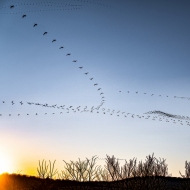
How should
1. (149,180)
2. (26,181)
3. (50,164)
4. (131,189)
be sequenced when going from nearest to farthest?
(131,189) → (149,180) → (50,164) → (26,181)

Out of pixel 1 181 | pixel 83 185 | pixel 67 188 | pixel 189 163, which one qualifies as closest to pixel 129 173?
pixel 83 185

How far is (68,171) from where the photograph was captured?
44.8m

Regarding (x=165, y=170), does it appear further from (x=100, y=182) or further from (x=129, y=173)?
(x=129, y=173)

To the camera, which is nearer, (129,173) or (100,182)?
(129,173)

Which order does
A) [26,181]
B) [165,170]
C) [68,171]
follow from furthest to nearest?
[165,170], [26,181], [68,171]

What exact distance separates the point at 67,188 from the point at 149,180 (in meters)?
18.5

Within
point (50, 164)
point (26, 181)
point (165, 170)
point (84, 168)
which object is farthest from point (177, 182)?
point (50, 164)

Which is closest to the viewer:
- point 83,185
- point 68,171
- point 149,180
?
point 149,180

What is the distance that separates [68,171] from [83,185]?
432cm

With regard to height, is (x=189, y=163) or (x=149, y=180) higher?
(x=189, y=163)

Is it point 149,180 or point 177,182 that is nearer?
point 149,180

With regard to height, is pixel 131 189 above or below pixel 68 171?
below

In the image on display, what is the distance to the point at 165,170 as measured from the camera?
70125 millimetres

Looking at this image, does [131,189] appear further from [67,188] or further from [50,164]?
[67,188]
